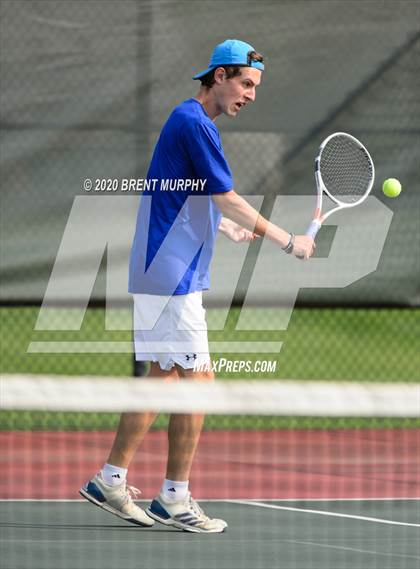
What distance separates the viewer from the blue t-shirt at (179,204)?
5.14 meters

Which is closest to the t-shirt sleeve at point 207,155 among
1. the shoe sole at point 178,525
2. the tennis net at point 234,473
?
the tennis net at point 234,473

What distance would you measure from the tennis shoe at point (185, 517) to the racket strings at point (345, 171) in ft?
5.74

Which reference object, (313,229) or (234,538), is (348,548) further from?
(313,229)

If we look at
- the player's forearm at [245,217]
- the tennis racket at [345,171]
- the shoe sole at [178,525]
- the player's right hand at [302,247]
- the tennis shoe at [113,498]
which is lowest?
the shoe sole at [178,525]

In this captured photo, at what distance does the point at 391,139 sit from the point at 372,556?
2956 millimetres

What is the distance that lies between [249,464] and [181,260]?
6.55 feet

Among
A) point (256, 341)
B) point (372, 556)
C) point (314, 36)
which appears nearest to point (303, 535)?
point (372, 556)

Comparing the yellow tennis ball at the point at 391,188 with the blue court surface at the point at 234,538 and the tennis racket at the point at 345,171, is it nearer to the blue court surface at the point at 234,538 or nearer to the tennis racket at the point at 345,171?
the tennis racket at the point at 345,171

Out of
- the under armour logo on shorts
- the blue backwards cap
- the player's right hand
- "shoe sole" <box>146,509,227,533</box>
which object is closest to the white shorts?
the under armour logo on shorts

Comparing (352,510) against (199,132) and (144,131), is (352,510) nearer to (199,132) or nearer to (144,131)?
(199,132)

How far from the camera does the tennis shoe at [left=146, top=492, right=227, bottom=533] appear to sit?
5082mm

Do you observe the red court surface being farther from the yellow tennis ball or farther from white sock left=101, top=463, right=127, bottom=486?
the yellow tennis ball

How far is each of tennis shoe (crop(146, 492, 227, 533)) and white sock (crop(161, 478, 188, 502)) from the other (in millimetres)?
13

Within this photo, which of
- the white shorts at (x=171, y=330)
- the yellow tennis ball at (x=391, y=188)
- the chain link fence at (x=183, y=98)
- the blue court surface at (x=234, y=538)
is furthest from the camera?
the chain link fence at (x=183, y=98)
